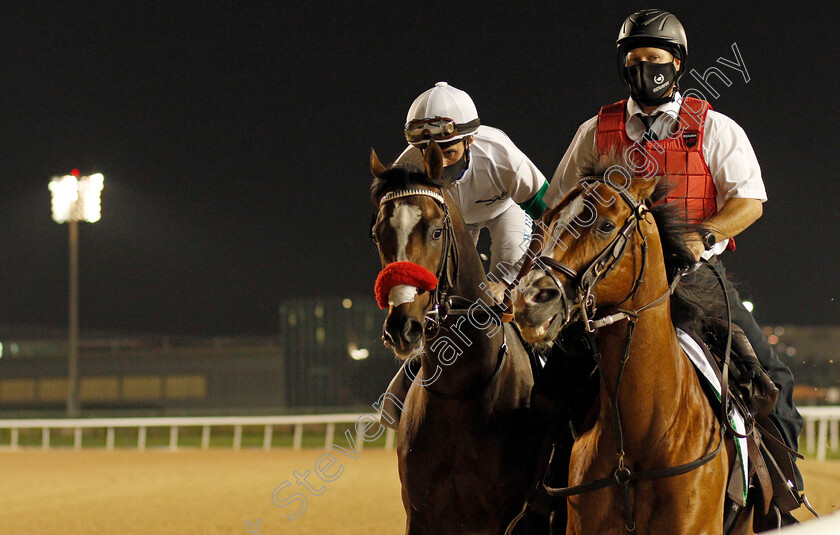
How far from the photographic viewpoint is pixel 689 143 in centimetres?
305

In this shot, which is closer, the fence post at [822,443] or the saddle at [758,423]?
the saddle at [758,423]

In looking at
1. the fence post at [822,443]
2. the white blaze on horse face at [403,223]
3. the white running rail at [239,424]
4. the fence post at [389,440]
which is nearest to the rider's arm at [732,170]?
the white blaze on horse face at [403,223]

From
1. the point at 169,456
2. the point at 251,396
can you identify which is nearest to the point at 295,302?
the point at 251,396

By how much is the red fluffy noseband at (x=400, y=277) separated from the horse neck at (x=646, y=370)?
0.57m

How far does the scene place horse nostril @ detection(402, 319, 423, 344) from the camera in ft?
8.50

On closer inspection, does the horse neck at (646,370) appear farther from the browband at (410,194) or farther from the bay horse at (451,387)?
the browband at (410,194)

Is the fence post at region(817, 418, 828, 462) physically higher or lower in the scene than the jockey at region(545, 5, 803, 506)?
lower

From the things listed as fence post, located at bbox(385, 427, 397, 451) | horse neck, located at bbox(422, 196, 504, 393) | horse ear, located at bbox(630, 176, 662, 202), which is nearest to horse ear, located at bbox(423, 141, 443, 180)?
horse neck, located at bbox(422, 196, 504, 393)

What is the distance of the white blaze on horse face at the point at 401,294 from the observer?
265 centimetres

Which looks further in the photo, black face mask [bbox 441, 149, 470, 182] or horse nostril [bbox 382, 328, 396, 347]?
black face mask [bbox 441, 149, 470, 182]

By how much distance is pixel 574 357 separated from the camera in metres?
2.93

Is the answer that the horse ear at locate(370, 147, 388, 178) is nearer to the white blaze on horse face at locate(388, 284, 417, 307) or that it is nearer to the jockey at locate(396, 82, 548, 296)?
the jockey at locate(396, 82, 548, 296)

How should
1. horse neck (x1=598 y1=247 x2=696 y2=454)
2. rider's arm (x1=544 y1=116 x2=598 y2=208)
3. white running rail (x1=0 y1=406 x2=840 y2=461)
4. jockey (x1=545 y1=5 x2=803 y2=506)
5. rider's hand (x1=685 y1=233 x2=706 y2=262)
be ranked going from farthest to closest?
white running rail (x1=0 y1=406 x2=840 y2=461)
rider's arm (x1=544 y1=116 x2=598 y2=208)
jockey (x1=545 y1=5 x2=803 y2=506)
rider's hand (x1=685 y1=233 x2=706 y2=262)
horse neck (x1=598 y1=247 x2=696 y2=454)

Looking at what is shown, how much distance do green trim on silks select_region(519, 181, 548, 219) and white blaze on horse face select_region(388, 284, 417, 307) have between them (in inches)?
45.2
